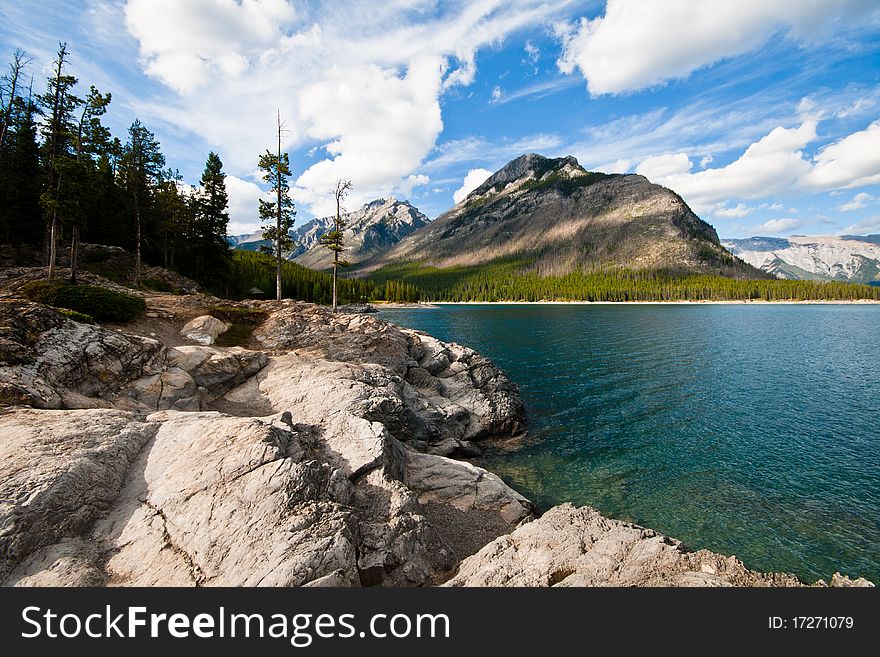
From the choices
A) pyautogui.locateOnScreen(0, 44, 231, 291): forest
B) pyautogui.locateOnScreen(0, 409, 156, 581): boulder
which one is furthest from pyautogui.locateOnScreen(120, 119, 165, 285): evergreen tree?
pyautogui.locateOnScreen(0, 409, 156, 581): boulder

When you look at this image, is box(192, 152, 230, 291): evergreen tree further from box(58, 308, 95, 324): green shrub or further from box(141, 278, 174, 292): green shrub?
box(58, 308, 95, 324): green shrub

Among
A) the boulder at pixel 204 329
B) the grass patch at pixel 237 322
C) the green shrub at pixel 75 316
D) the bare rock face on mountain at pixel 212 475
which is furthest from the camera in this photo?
the grass patch at pixel 237 322

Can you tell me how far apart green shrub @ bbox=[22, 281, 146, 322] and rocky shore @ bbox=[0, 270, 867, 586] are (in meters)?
5.10

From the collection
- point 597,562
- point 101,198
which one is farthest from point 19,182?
point 597,562

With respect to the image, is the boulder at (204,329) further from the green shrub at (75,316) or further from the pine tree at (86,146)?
the pine tree at (86,146)

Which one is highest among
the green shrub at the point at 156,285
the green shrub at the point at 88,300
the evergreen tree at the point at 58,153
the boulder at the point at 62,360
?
the evergreen tree at the point at 58,153

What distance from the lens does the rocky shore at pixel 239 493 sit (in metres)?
9.67

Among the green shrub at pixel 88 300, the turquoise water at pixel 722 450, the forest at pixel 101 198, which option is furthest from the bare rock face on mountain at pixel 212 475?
the forest at pixel 101 198

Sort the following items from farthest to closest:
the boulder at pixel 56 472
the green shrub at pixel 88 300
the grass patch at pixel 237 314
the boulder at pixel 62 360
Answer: the grass patch at pixel 237 314, the green shrub at pixel 88 300, the boulder at pixel 62 360, the boulder at pixel 56 472

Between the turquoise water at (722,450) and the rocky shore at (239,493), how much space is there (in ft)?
20.6

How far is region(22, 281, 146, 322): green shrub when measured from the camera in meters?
22.9
